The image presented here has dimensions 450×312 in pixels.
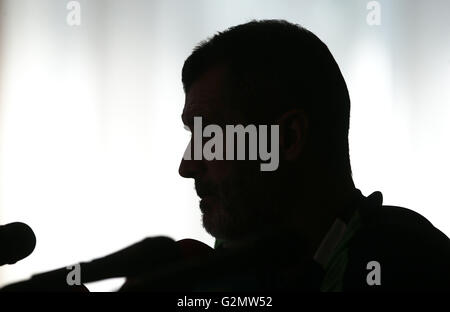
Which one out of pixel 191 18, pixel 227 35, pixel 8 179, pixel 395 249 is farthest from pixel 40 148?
pixel 395 249

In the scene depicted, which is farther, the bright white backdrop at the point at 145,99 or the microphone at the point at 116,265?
the bright white backdrop at the point at 145,99

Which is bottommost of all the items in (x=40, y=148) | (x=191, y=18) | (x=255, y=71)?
(x=40, y=148)

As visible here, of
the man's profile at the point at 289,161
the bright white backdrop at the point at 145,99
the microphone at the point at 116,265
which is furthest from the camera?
the bright white backdrop at the point at 145,99

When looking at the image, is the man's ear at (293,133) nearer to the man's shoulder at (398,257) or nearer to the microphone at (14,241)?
the man's shoulder at (398,257)

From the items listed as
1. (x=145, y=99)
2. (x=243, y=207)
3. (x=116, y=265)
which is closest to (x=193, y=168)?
(x=243, y=207)

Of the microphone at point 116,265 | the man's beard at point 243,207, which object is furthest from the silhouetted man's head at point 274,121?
the microphone at point 116,265

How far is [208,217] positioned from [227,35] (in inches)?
10.5

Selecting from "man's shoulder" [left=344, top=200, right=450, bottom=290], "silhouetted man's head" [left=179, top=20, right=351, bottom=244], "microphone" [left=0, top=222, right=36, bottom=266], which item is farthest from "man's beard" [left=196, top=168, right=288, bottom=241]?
"microphone" [left=0, top=222, right=36, bottom=266]

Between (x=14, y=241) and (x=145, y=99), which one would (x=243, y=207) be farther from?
(x=145, y=99)

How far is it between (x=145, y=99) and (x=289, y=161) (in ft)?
1.98

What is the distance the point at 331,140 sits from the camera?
695 mm

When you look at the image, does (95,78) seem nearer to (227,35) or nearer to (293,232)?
(227,35)

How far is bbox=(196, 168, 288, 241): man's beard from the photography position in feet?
2.19

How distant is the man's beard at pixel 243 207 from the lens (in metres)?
0.67
